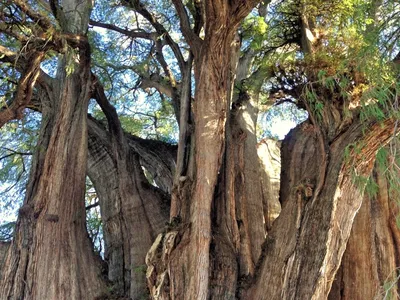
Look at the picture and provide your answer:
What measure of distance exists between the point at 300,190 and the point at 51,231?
2.00m

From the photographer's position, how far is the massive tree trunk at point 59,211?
4070 mm

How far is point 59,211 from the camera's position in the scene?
4371mm

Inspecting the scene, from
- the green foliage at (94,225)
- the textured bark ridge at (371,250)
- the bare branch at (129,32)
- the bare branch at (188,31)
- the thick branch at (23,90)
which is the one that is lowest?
the textured bark ridge at (371,250)

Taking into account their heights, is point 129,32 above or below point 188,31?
above

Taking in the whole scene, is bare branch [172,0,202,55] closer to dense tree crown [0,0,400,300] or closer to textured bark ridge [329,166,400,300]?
dense tree crown [0,0,400,300]

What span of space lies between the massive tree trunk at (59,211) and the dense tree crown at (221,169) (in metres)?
0.01

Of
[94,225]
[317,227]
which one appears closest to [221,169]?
[317,227]

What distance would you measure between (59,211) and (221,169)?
1382 mm

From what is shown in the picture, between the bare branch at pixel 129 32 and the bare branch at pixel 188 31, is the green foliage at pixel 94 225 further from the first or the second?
the bare branch at pixel 188 31

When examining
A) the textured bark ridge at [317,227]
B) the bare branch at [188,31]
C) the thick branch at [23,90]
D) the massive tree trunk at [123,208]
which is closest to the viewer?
the textured bark ridge at [317,227]

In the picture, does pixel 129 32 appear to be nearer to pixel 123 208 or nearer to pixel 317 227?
pixel 123 208

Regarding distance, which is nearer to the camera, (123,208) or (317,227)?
(317,227)

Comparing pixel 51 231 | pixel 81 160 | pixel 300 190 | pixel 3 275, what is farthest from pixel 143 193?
pixel 300 190

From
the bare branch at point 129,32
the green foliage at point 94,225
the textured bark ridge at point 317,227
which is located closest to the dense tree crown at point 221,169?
the textured bark ridge at point 317,227
